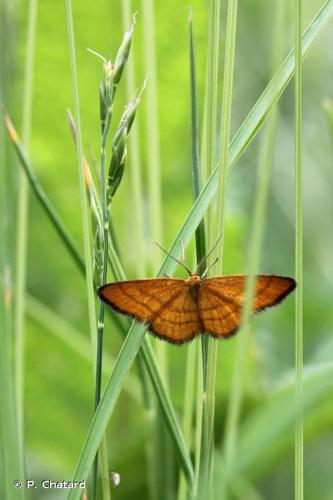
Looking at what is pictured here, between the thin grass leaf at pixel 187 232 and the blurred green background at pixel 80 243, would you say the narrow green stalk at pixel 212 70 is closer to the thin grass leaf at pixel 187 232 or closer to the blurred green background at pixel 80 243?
the thin grass leaf at pixel 187 232

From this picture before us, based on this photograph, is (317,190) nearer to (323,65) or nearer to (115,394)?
(323,65)

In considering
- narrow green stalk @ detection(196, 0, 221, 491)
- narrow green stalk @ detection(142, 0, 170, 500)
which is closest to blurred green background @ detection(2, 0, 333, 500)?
narrow green stalk @ detection(142, 0, 170, 500)

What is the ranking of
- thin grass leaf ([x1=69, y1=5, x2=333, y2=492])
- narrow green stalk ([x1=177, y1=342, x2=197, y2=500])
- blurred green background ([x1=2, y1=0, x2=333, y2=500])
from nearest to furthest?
thin grass leaf ([x1=69, y1=5, x2=333, y2=492]), narrow green stalk ([x1=177, y1=342, x2=197, y2=500]), blurred green background ([x1=2, y1=0, x2=333, y2=500])

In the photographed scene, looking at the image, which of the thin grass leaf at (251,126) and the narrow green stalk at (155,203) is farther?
the narrow green stalk at (155,203)

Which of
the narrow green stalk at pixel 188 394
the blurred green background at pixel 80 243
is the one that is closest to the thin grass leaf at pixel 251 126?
the narrow green stalk at pixel 188 394

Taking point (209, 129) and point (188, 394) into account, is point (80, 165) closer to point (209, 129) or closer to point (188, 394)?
point (209, 129)

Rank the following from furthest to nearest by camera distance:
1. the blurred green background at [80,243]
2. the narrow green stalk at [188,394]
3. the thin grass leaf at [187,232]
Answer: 1. the blurred green background at [80,243]
2. the narrow green stalk at [188,394]
3. the thin grass leaf at [187,232]

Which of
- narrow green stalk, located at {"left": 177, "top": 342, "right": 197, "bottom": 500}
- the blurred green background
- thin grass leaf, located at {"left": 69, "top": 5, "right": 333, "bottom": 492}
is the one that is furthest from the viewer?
the blurred green background

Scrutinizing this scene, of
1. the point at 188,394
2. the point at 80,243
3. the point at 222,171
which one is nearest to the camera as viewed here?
the point at 222,171

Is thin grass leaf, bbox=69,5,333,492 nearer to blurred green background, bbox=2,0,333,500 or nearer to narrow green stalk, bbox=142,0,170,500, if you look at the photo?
narrow green stalk, bbox=142,0,170,500

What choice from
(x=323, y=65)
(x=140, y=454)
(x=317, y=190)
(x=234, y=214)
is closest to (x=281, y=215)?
(x=317, y=190)

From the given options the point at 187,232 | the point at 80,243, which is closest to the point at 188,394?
the point at 187,232

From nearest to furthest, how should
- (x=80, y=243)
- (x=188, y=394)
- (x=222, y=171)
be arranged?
1. (x=222, y=171)
2. (x=188, y=394)
3. (x=80, y=243)
